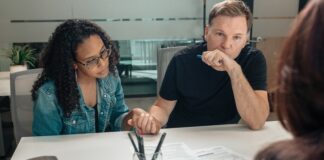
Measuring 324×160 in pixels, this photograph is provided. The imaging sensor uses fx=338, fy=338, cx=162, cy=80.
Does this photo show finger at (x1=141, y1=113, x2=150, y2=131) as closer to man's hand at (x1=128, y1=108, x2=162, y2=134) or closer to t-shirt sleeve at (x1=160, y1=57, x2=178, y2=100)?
man's hand at (x1=128, y1=108, x2=162, y2=134)

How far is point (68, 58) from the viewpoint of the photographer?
1.48 metres

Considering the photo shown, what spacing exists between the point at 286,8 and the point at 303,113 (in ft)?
10.3

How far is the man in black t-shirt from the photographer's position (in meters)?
1.51

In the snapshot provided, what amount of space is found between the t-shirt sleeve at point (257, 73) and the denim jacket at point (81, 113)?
24.9 inches

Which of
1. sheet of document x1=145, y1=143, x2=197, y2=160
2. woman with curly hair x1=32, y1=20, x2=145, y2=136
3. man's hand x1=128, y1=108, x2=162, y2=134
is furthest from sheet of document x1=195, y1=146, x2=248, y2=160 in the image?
woman with curly hair x1=32, y1=20, x2=145, y2=136

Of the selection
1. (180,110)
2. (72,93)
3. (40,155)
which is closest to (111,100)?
(72,93)

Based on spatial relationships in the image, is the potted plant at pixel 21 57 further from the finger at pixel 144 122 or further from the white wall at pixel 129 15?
the finger at pixel 144 122

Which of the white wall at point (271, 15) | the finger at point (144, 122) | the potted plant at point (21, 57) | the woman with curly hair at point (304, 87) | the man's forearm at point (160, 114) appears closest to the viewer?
the woman with curly hair at point (304, 87)

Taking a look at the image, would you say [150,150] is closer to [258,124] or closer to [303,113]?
[258,124]

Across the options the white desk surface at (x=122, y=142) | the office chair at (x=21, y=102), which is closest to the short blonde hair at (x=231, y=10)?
the white desk surface at (x=122, y=142)

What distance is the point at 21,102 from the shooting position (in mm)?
1603

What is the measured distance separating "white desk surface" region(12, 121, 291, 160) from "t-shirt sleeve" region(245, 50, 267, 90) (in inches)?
8.3

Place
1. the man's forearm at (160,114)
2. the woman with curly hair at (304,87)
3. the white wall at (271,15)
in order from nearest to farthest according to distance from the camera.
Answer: the woman with curly hair at (304,87), the man's forearm at (160,114), the white wall at (271,15)

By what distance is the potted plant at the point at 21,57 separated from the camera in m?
2.74
